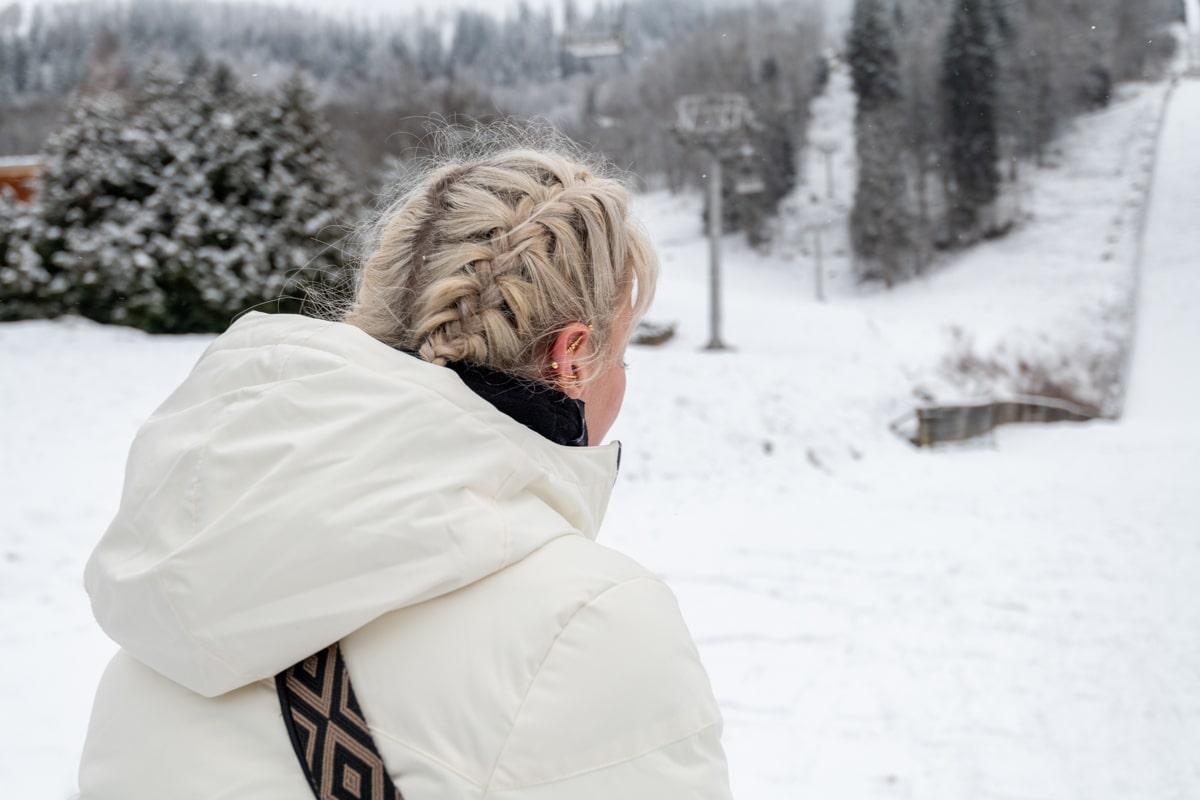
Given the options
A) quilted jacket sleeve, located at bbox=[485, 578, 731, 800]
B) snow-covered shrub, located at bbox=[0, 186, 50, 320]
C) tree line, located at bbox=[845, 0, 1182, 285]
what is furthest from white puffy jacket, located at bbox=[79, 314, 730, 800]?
tree line, located at bbox=[845, 0, 1182, 285]

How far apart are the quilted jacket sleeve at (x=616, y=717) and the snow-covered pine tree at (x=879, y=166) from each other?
28929 millimetres

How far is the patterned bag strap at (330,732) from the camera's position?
622 mm

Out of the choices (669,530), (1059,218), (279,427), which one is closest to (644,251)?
(279,427)

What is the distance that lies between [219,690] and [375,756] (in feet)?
0.49

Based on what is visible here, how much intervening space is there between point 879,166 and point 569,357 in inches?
1224

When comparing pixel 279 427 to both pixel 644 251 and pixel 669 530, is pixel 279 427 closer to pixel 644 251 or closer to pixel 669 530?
pixel 644 251

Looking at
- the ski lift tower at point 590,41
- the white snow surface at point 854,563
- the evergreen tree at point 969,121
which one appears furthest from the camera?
the evergreen tree at point 969,121

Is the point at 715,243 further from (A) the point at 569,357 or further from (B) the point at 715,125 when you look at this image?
(A) the point at 569,357

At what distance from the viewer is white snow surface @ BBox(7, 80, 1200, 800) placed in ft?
9.94

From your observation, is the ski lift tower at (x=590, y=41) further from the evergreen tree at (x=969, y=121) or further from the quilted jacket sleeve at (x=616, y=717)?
the evergreen tree at (x=969, y=121)

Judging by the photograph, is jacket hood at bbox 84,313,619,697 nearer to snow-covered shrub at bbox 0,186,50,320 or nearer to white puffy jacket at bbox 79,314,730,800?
white puffy jacket at bbox 79,314,730,800

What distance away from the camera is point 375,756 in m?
0.62

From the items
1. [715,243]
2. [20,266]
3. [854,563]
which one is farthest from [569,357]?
[715,243]

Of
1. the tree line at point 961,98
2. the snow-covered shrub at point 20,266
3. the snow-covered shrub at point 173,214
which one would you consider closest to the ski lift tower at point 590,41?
the snow-covered shrub at point 173,214
